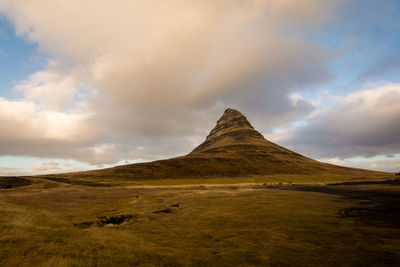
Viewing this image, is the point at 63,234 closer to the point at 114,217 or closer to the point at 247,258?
the point at 247,258

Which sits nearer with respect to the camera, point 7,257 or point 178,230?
point 7,257

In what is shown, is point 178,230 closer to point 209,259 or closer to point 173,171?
point 209,259

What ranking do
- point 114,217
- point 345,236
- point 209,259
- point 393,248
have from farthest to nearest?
point 114,217, point 345,236, point 393,248, point 209,259

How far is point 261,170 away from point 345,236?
167763mm

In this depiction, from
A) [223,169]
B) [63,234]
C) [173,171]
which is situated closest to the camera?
[63,234]

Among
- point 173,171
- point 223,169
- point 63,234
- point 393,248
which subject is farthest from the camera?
point 223,169

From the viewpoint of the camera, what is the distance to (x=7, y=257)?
331 inches

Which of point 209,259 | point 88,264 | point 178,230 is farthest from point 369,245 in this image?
point 88,264

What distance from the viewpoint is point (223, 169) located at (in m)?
167

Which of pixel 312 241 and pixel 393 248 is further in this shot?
pixel 312 241

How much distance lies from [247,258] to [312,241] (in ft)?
14.6

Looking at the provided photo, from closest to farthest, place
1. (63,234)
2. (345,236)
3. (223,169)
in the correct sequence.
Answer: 1. (63,234)
2. (345,236)
3. (223,169)

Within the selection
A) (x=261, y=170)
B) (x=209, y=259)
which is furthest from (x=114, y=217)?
(x=261, y=170)

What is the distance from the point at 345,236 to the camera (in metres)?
12.0
